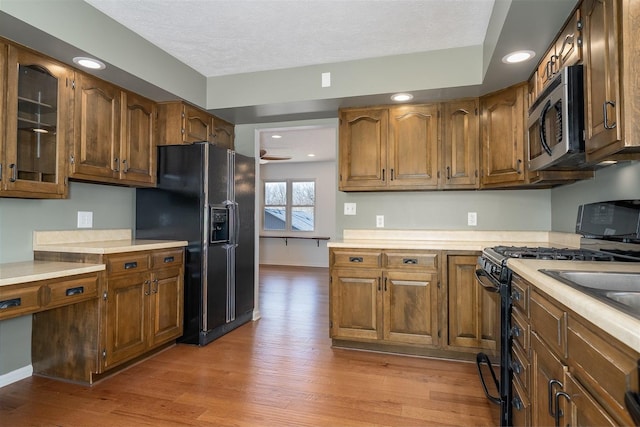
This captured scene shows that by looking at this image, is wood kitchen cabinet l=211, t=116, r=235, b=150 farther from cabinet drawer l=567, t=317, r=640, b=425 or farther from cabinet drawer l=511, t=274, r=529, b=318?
cabinet drawer l=567, t=317, r=640, b=425

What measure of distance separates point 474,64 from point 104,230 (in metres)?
Result: 3.25

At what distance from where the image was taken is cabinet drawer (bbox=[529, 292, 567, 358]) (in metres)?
1.11

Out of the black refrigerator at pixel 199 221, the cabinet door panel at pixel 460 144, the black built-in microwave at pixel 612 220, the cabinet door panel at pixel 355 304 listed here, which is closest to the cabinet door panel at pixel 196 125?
the black refrigerator at pixel 199 221

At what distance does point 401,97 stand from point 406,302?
1709 millimetres

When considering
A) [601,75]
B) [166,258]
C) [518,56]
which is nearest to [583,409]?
[601,75]

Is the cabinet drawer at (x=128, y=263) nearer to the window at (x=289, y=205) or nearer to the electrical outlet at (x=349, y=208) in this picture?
the electrical outlet at (x=349, y=208)

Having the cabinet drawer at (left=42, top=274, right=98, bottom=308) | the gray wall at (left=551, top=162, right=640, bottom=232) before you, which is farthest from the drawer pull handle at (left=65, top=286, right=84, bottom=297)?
the gray wall at (left=551, top=162, right=640, bottom=232)

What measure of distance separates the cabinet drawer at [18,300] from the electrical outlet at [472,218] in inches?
127

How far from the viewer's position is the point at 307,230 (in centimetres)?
812

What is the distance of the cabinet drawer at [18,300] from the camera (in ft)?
5.94

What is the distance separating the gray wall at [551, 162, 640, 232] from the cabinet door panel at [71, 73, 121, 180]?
11.0 feet

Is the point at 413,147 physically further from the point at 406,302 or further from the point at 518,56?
the point at 406,302

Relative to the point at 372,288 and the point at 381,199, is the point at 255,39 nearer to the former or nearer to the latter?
the point at 381,199

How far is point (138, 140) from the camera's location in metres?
3.11
